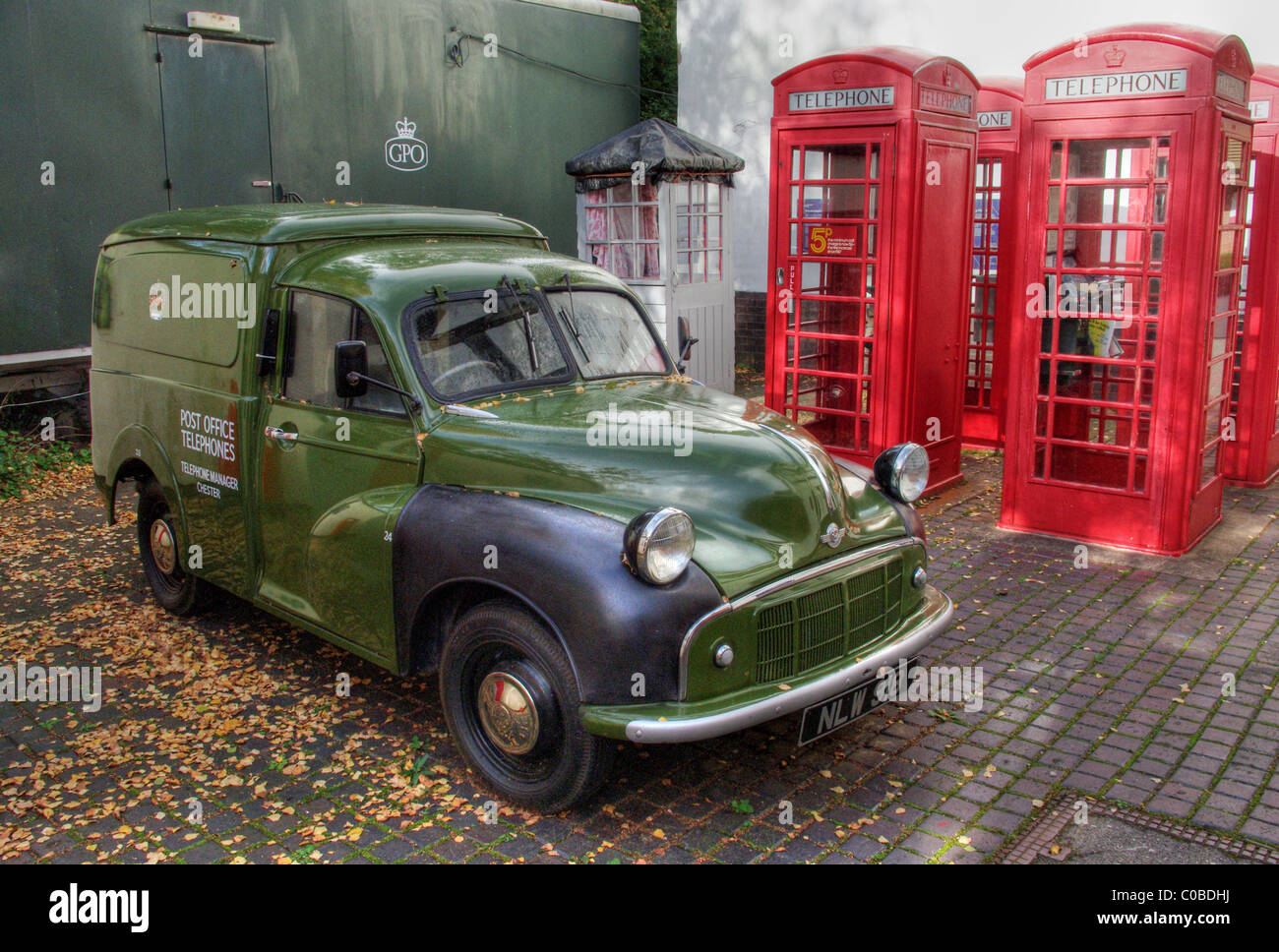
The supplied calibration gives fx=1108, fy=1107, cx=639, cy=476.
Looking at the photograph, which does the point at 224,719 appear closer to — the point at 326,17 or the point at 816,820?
the point at 816,820

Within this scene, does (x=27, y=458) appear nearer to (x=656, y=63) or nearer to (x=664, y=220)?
(x=664, y=220)

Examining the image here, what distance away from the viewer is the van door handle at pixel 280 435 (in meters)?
4.91

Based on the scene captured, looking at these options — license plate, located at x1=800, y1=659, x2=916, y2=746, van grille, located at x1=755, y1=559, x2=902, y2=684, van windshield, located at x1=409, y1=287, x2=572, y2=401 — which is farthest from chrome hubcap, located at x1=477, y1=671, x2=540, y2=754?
van windshield, located at x1=409, y1=287, x2=572, y2=401

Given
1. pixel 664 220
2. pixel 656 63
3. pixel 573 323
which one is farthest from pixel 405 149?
pixel 573 323

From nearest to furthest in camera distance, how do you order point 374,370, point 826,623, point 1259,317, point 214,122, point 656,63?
point 826,623 < point 374,370 < point 1259,317 < point 214,122 < point 656,63

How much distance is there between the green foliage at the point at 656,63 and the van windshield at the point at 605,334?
1034cm

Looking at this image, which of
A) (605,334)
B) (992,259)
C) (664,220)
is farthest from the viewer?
(664,220)

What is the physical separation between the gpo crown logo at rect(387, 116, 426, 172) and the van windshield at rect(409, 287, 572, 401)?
7.43 m

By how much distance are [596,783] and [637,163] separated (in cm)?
777

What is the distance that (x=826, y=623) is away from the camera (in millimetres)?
4035

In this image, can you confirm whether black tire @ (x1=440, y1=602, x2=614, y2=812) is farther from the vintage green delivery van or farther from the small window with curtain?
the small window with curtain

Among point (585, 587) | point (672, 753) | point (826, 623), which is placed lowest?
point (672, 753)

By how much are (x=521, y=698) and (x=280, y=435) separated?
1.86m

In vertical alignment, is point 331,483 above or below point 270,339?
below
